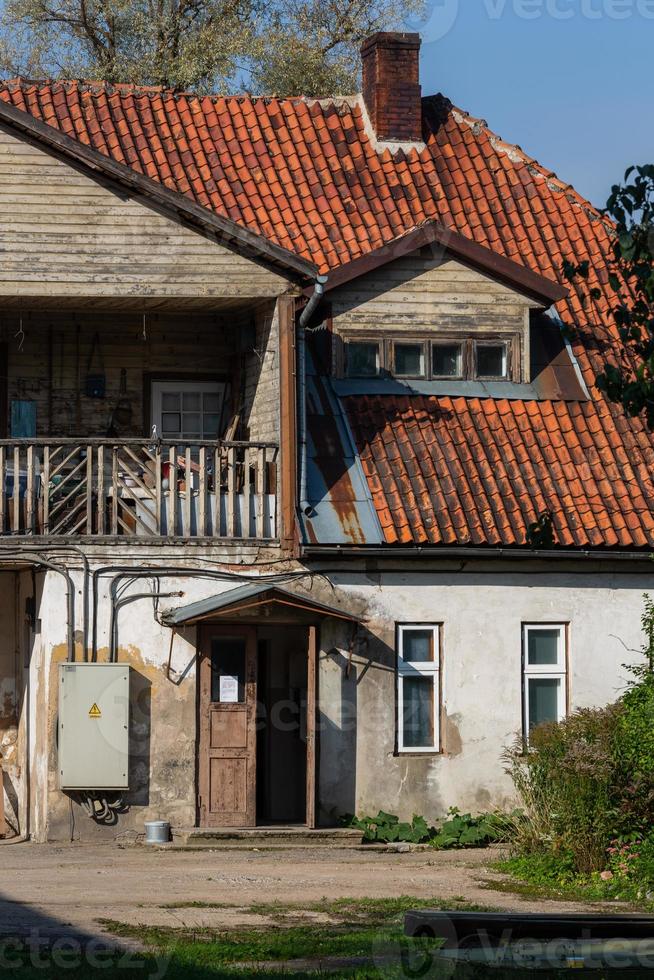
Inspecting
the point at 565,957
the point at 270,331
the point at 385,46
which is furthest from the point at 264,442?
the point at 565,957

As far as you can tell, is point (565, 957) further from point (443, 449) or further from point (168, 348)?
point (168, 348)

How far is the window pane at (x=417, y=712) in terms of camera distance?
1969 centimetres

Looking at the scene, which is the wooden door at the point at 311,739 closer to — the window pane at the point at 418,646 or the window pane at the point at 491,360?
the window pane at the point at 418,646

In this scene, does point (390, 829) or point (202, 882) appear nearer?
point (202, 882)

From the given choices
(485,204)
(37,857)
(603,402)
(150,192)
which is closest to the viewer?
(37,857)

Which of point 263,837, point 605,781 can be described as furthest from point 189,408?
point 605,781

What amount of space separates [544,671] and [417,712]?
1.63 metres

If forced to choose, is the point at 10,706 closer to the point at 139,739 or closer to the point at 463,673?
the point at 139,739

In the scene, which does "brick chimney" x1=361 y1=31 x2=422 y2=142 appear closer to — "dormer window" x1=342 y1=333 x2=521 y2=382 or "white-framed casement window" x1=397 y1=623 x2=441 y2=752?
"dormer window" x1=342 y1=333 x2=521 y2=382

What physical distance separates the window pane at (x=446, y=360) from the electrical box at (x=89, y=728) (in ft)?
19.2

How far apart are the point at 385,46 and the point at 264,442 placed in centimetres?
746

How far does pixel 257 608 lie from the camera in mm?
19141

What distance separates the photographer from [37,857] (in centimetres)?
1775

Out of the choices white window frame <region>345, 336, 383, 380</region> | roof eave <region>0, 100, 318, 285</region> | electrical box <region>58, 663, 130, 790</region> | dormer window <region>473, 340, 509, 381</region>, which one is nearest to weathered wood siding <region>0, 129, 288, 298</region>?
roof eave <region>0, 100, 318, 285</region>
